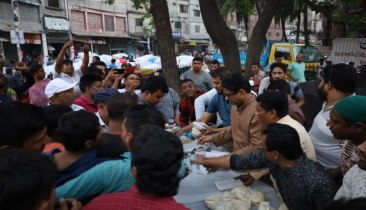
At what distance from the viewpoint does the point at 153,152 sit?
1.06 metres

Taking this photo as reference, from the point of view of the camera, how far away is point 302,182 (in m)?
1.54

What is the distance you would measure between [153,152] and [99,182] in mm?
444

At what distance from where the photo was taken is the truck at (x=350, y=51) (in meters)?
10.9

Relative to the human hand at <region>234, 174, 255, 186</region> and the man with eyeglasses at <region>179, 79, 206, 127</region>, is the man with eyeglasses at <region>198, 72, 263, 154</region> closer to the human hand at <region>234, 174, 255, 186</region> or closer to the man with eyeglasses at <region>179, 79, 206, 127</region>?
the human hand at <region>234, 174, 255, 186</region>

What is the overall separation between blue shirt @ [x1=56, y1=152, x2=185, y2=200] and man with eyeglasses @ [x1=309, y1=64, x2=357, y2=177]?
1465 mm

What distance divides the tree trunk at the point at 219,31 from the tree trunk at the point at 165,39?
2.79ft

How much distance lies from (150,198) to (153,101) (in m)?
1.91

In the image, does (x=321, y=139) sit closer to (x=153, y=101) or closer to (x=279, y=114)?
(x=279, y=114)

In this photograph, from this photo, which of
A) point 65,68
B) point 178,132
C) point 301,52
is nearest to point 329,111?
point 178,132

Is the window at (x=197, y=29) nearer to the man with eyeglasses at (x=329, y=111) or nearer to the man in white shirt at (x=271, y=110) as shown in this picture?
the man with eyeglasses at (x=329, y=111)

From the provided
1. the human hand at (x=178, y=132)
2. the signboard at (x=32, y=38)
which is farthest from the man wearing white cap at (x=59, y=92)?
the signboard at (x=32, y=38)

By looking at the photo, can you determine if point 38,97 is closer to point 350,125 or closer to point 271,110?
point 271,110

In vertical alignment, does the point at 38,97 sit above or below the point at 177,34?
below

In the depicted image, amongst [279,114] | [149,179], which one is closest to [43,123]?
[149,179]
